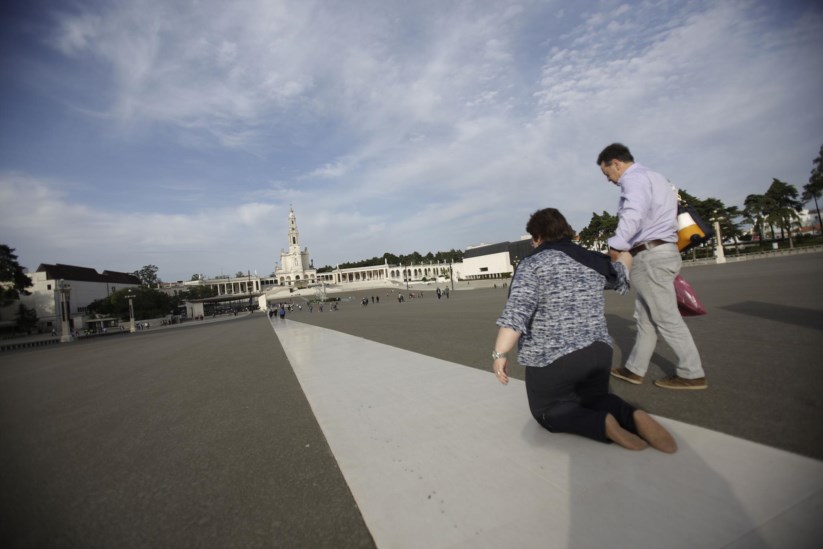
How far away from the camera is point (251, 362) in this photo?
8312mm

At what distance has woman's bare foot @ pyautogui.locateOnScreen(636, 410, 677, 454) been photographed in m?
2.23

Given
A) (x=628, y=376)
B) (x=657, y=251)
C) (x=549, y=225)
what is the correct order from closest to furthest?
1. (x=549, y=225)
2. (x=657, y=251)
3. (x=628, y=376)

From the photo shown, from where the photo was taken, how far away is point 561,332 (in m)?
2.58

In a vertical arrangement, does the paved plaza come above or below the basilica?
below

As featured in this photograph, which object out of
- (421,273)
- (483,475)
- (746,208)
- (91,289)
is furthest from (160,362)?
(421,273)

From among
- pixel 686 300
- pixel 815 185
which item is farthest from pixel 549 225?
pixel 815 185

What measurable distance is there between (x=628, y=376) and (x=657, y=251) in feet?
4.34

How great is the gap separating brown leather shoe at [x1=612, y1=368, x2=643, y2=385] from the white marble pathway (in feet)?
3.81

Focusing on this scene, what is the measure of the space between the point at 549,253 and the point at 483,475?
152 centimetres

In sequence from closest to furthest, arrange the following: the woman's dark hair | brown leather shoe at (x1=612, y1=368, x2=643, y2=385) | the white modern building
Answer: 1. the woman's dark hair
2. brown leather shoe at (x1=612, y1=368, x2=643, y2=385)
3. the white modern building

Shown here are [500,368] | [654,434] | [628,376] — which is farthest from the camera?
[628,376]

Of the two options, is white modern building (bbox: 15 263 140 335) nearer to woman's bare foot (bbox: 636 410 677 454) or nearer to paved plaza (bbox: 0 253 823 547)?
paved plaza (bbox: 0 253 823 547)

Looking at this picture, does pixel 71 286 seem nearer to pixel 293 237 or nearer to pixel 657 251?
pixel 293 237

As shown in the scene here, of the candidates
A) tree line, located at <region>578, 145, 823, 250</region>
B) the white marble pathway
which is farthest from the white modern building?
tree line, located at <region>578, 145, 823, 250</region>
